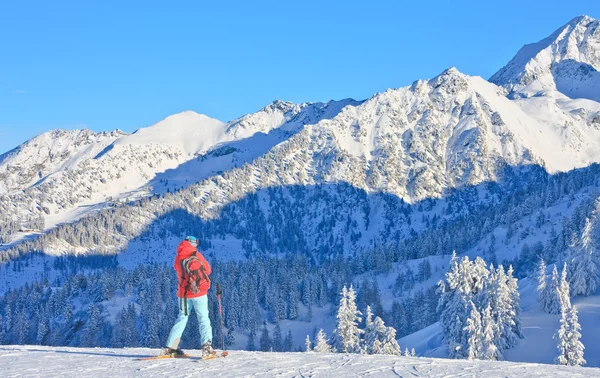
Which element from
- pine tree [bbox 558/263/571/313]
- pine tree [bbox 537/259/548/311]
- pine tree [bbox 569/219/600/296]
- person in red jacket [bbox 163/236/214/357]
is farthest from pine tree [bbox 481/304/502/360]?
person in red jacket [bbox 163/236/214/357]

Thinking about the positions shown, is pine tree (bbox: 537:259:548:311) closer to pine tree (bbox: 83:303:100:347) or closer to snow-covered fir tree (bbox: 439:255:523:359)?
snow-covered fir tree (bbox: 439:255:523:359)

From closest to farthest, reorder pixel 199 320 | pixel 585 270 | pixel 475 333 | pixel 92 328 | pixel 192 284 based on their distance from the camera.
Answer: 1. pixel 192 284
2. pixel 199 320
3. pixel 475 333
4. pixel 585 270
5. pixel 92 328

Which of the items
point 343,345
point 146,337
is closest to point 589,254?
point 343,345

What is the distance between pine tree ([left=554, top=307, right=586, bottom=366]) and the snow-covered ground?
1403 inches

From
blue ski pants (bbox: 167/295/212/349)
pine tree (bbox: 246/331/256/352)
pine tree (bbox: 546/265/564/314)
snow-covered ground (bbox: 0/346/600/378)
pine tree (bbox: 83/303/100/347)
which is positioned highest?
blue ski pants (bbox: 167/295/212/349)

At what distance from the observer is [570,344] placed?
47.1m

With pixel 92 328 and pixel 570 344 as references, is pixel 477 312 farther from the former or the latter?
pixel 92 328

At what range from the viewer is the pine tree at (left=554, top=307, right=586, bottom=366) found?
46562mm

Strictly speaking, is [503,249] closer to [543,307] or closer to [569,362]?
[543,307]

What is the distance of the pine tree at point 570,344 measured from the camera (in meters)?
46.6

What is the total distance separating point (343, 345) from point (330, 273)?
368 feet

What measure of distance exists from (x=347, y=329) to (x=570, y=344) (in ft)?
60.4

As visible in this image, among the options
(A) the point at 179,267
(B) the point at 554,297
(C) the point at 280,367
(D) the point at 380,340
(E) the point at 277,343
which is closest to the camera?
(C) the point at 280,367

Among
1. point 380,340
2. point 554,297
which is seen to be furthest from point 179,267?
point 554,297
